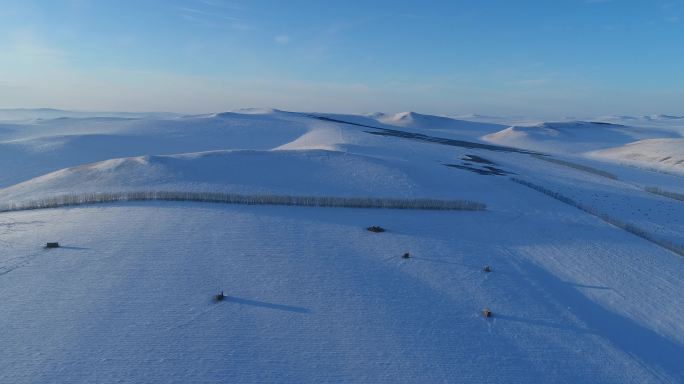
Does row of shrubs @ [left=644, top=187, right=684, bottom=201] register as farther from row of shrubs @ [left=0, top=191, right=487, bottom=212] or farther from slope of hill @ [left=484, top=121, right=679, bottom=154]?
slope of hill @ [left=484, top=121, right=679, bottom=154]

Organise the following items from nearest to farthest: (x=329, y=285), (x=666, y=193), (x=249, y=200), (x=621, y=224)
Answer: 1. (x=329, y=285)
2. (x=621, y=224)
3. (x=249, y=200)
4. (x=666, y=193)

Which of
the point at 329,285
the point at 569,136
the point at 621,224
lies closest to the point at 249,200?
the point at 329,285

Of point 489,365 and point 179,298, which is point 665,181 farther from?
point 179,298

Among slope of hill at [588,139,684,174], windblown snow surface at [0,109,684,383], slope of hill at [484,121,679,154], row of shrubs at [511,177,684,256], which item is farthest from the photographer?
slope of hill at [484,121,679,154]

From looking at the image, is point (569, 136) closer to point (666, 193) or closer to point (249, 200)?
point (666, 193)

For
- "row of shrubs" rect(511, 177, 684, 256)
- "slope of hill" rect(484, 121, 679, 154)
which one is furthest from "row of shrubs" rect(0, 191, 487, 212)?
"slope of hill" rect(484, 121, 679, 154)

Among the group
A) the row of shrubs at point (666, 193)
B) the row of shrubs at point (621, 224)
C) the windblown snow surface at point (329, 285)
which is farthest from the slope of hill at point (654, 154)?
the windblown snow surface at point (329, 285)
